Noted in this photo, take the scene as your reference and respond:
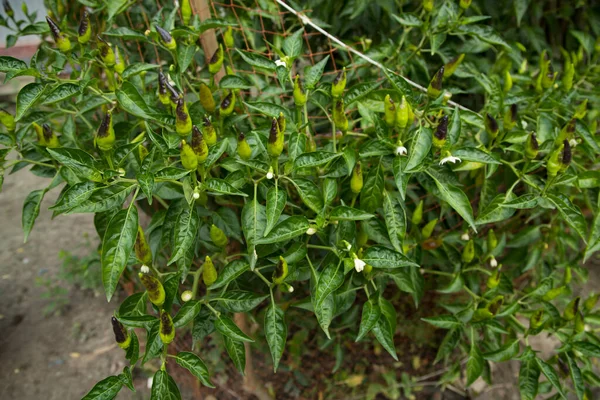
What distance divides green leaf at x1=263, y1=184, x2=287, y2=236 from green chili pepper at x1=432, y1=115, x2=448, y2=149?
344mm

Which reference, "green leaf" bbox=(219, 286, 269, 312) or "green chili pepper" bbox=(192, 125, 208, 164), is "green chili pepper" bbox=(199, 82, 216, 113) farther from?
"green leaf" bbox=(219, 286, 269, 312)

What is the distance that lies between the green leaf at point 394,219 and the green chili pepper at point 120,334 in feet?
1.97

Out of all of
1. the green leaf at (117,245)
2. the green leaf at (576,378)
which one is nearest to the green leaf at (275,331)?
the green leaf at (117,245)

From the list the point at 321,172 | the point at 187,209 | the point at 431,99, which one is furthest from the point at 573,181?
the point at 187,209

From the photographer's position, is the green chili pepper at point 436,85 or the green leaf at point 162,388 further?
the green chili pepper at point 436,85

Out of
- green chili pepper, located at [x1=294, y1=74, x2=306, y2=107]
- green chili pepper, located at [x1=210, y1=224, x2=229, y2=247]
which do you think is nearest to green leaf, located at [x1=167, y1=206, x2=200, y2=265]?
green chili pepper, located at [x1=210, y1=224, x2=229, y2=247]

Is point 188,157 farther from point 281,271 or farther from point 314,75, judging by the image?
point 314,75

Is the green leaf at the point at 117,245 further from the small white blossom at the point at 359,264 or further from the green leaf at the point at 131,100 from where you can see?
the small white blossom at the point at 359,264

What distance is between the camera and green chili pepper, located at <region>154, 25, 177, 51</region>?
1.12 metres

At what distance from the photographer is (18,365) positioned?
2389 mm

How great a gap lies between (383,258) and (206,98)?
1.82ft

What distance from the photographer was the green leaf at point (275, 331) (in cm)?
108

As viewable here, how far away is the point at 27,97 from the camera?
3.61 ft

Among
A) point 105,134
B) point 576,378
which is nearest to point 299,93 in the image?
point 105,134
